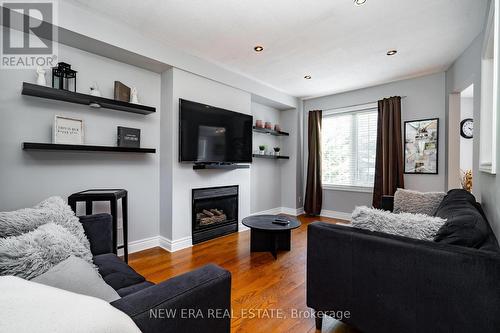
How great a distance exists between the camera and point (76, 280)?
0.81 metres

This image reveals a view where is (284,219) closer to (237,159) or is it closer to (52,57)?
(237,159)

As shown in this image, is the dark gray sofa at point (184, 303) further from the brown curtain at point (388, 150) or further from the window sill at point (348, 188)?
the window sill at point (348, 188)

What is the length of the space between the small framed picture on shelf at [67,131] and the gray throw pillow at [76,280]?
73.6 inches

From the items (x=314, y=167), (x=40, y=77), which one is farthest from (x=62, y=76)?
(x=314, y=167)

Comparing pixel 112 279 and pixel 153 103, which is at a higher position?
pixel 153 103

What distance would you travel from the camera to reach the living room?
995 millimetres

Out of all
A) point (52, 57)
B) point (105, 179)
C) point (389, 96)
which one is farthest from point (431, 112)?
point (52, 57)

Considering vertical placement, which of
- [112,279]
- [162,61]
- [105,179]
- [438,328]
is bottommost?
[438,328]

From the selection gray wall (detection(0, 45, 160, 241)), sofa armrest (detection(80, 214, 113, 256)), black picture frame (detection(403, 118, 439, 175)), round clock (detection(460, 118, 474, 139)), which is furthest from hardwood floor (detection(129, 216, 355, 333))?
round clock (detection(460, 118, 474, 139))

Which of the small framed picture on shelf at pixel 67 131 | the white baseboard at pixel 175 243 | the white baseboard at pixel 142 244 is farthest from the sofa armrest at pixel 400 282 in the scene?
the small framed picture on shelf at pixel 67 131

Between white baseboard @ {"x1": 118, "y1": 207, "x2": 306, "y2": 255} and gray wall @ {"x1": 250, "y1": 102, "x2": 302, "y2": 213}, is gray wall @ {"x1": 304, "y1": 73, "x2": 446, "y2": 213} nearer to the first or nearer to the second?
gray wall @ {"x1": 250, "y1": 102, "x2": 302, "y2": 213}

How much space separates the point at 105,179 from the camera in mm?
2662

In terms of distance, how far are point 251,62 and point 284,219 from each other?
2.23 m

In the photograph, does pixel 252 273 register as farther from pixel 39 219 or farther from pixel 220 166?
pixel 39 219
